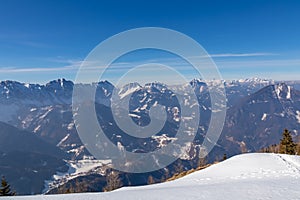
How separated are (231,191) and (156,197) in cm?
567

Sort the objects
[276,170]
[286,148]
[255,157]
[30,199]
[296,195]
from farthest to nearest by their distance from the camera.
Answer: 1. [286,148]
2. [255,157]
3. [276,170]
4. [30,199]
5. [296,195]

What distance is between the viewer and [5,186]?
200 feet

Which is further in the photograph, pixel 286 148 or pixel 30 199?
pixel 286 148

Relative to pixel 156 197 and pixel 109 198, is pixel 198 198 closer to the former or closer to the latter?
pixel 156 197

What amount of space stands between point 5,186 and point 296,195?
60.7 metres

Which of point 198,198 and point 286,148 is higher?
point 198,198

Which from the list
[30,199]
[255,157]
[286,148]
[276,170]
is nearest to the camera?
[30,199]

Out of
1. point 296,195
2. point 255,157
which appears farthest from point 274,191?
point 255,157

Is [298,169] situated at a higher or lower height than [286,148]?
higher

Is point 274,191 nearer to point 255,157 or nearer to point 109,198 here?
point 109,198

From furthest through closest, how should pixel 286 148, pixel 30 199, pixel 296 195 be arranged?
1. pixel 286 148
2. pixel 30 199
3. pixel 296 195

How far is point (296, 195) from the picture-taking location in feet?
61.7

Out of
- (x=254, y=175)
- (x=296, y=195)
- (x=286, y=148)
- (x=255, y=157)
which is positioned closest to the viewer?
(x=296, y=195)

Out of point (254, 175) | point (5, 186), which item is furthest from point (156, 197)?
point (5, 186)
